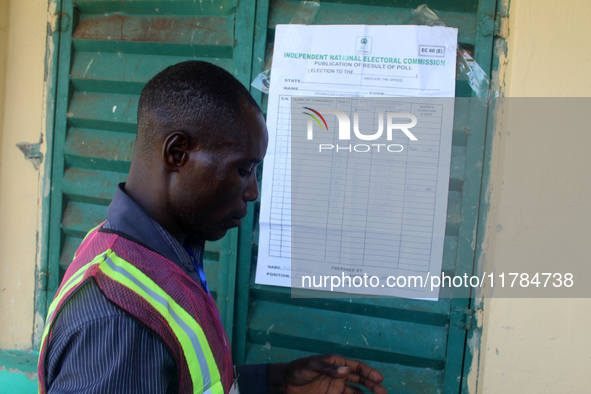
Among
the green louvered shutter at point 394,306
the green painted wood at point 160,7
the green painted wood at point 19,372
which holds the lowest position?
the green painted wood at point 19,372

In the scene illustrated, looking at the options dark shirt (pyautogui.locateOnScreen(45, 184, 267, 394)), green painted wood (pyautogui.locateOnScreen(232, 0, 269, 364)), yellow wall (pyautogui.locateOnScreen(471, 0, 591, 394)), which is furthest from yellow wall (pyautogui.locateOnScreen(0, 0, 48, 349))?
yellow wall (pyautogui.locateOnScreen(471, 0, 591, 394))

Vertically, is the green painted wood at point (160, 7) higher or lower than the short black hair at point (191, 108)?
higher

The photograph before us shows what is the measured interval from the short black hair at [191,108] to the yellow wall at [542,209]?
1.12m

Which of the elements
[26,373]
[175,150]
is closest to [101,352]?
[175,150]

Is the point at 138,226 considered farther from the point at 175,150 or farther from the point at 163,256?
the point at 175,150

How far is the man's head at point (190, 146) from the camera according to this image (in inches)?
36.4

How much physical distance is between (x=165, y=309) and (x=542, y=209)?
142cm

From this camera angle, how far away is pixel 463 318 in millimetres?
1496

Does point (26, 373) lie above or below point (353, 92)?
below

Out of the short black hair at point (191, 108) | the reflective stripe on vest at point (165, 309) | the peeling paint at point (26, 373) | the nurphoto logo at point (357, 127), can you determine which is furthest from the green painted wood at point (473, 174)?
the peeling paint at point (26, 373)

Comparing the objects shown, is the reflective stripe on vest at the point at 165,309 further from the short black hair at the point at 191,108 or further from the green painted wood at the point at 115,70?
the green painted wood at the point at 115,70

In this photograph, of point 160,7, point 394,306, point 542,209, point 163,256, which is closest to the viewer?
point 163,256

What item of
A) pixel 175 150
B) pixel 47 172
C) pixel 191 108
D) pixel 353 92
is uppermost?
pixel 353 92

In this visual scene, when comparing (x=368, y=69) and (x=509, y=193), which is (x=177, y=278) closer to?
(x=368, y=69)
